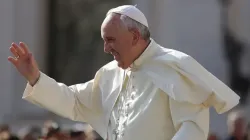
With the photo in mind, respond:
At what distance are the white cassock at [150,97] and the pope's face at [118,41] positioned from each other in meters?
0.10

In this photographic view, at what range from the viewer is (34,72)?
506 centimetres

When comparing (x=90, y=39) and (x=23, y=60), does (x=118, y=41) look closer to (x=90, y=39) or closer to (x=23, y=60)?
(x=23, y=60)

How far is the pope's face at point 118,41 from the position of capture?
493cm

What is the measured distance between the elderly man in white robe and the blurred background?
24.9ft

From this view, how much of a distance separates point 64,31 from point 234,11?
3.25m

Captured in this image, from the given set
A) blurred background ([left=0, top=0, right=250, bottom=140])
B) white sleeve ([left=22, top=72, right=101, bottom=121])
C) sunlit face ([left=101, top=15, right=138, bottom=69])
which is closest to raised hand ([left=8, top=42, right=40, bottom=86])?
white sleeve ([left=22, top=72, right=101, bottom=121])

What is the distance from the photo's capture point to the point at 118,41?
493cm

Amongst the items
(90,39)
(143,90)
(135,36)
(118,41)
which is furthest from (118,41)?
(90,39)

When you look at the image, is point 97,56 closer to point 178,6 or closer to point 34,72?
point 178,6

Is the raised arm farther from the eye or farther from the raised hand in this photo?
the eye

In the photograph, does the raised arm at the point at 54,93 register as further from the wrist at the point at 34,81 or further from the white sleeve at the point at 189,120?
the white sleeve at the point at 189,120


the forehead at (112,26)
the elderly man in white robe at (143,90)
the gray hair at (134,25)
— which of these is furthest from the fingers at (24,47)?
the gray hair at (134,25)

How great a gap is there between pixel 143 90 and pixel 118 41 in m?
0.32

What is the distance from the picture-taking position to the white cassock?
16.0ft
